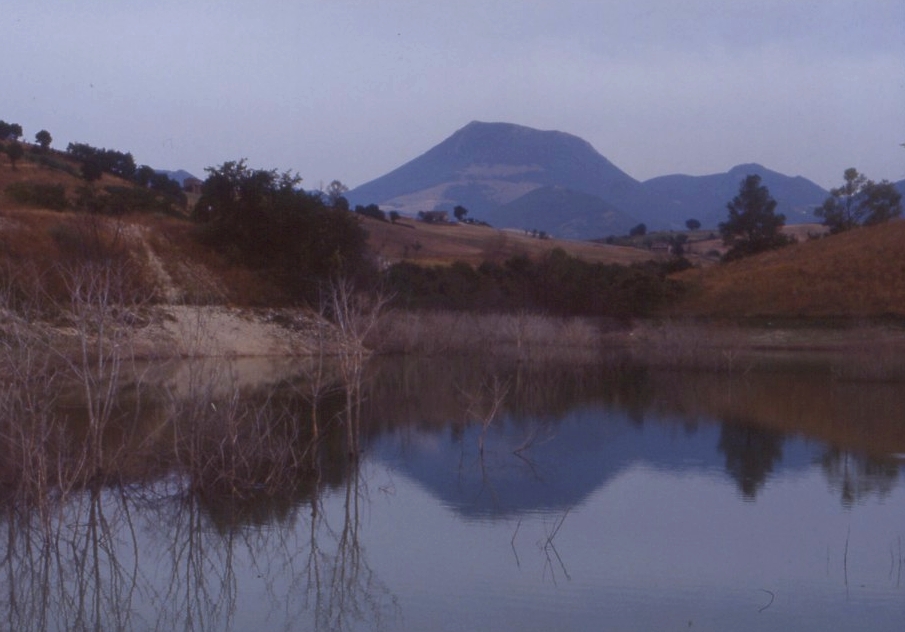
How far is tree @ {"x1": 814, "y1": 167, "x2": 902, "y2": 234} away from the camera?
90000 millimetres

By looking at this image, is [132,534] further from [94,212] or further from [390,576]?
[94,212]

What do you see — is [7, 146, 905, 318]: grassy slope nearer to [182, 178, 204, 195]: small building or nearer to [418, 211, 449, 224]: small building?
[182, 178, 204, 195]: small building

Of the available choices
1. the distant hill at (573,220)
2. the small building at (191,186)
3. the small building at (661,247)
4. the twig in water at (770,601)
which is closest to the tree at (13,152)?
the small building at (191,186)

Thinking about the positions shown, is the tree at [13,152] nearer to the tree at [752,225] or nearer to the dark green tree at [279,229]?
the dark green tree at [279,229]

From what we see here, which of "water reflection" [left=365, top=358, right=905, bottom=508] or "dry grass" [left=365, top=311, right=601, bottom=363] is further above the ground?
"dry grass" [left=365, top=311, right=601, bottom=363]

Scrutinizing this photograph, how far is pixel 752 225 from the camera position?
83.0 meters

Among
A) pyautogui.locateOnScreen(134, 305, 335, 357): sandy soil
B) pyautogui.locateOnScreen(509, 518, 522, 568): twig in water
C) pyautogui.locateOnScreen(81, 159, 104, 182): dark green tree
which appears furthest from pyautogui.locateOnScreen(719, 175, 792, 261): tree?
pyautogui.locateOnScreen(509, 518, 522, 568): twig in water

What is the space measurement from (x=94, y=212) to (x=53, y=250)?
7323 millimetres

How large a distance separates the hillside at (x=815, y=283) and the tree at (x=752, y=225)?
11488 mm

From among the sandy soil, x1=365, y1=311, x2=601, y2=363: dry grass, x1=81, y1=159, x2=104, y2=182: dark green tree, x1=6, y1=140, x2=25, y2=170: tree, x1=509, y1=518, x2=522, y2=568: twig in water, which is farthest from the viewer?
x1=81, y1=159, x2=104, y2=182: dark green tree

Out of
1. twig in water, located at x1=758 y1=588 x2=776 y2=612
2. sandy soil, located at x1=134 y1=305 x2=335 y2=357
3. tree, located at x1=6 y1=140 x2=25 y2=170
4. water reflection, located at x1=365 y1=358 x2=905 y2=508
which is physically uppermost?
tree, located at x1=6 y1=140 x2=25 y2=170

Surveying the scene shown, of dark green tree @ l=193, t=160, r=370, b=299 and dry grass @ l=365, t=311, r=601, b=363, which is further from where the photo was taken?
dark green tree @ l=193, t=160, r=370, b=299

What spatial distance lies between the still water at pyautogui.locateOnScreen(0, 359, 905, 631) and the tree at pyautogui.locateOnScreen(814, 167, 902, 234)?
70634 mm

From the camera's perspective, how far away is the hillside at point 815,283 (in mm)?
56469
